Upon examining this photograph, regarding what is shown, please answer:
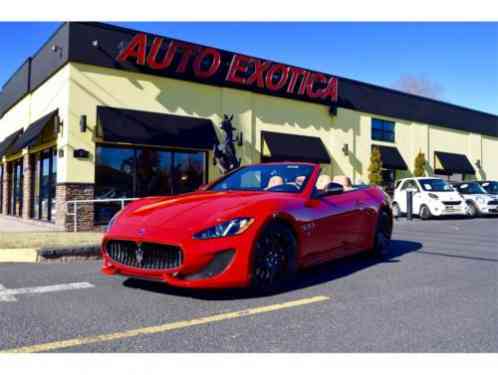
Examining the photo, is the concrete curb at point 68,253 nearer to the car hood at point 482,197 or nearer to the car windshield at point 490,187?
the car hood at point 482,197

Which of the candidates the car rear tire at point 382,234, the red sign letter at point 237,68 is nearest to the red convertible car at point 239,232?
the car rear tire at point 382,234

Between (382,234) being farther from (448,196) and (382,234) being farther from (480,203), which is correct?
(480,203)

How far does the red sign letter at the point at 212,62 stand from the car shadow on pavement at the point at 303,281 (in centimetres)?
943

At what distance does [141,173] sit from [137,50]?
11.9 ft

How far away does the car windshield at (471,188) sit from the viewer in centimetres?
1776

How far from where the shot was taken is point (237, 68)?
1557 cm

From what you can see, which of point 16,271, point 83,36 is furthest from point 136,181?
point 16,271

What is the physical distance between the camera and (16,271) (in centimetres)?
587

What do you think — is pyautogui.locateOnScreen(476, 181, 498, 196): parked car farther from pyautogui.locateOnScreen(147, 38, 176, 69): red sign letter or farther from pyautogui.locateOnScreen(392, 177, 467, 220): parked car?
pyautogui.locateOnScreen(147, 38, 176, 69): red sign letter

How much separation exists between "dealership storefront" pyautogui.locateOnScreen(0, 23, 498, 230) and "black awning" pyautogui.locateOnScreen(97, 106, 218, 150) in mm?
34

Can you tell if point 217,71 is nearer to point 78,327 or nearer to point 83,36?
point 83,36

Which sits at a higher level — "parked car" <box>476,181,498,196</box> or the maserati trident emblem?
"parked car" <box>476,181,498,196</box>

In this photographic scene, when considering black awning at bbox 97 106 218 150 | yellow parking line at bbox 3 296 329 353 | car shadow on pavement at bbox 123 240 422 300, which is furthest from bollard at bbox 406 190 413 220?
yellow parking line at bbox 3 296 329 353

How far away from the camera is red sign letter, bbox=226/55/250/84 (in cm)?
1541
